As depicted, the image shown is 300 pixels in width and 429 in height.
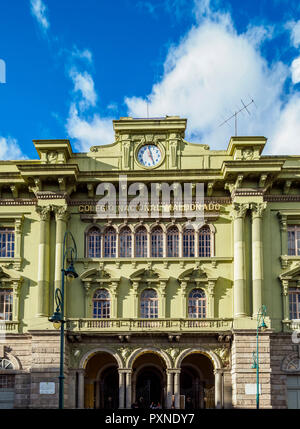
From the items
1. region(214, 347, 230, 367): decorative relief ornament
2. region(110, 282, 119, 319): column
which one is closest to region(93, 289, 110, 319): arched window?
region(110, 282, 119, 319): column

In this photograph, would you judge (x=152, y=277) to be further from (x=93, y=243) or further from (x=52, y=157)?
(x=52, y=157)

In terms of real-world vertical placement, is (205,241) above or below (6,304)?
above

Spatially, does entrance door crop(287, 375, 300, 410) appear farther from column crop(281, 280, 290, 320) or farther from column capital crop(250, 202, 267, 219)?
column capital crop(250, 202, 267, 219)

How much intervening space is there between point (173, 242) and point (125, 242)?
3.07 metres

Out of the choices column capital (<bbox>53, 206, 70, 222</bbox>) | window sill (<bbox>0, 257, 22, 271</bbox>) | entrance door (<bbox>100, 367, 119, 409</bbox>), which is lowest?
entrance door (<bbox>100, 367, 119, 409</bbox>)

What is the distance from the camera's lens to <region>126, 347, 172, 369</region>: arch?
4200 centimetres

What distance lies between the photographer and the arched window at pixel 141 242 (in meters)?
44.6

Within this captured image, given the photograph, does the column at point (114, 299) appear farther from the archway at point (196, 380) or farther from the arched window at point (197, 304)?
the archway at point (196, 380)

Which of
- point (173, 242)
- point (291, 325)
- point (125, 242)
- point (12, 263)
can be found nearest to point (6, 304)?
point (12, 263)

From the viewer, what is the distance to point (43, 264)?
43.4 meters

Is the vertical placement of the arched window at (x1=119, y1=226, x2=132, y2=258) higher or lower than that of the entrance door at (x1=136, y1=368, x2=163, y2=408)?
higher

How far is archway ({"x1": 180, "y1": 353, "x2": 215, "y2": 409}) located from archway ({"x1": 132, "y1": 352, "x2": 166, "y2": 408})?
4.74ft

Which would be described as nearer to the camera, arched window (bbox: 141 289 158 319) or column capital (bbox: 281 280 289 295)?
column capital (bbox: 281 280 289 295)
